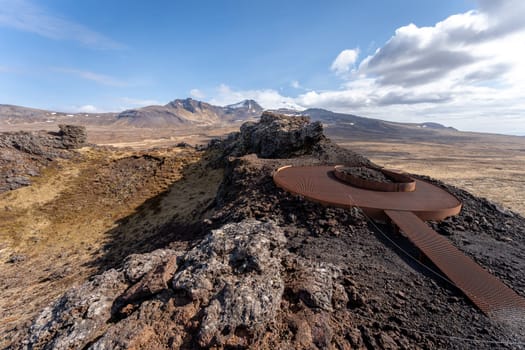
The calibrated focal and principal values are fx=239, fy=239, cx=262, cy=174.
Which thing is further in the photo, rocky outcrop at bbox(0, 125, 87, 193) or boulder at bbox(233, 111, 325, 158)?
rocky outcrop at bbox(0, 125, 87, 193)

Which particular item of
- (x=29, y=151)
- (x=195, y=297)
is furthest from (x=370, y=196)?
(x=29, y=151)

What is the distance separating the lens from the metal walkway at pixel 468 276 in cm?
550

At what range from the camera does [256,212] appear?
1033 cm

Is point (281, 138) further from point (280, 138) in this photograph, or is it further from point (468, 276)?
point (468, 276)

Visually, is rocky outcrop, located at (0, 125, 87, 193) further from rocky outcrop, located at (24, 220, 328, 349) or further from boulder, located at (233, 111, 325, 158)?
rocky outcrop, located at (24, 220, 328, 349)

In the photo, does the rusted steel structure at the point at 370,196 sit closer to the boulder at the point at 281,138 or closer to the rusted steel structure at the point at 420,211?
the rusted steel structure at the point at 420,211

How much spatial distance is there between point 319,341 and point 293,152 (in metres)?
18.3

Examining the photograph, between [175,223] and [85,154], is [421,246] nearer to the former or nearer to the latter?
[175,223]

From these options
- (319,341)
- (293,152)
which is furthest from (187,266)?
(293,152)

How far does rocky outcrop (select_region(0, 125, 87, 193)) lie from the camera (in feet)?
75.7

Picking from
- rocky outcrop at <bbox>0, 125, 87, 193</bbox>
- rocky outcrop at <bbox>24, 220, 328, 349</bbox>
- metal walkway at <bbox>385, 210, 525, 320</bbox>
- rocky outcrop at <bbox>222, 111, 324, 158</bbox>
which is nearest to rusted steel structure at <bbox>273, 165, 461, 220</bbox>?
metal walkway at <bbox>385, 210, 525, 320</bbox>

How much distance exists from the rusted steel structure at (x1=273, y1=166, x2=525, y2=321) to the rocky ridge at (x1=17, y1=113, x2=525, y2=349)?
0.46 meters

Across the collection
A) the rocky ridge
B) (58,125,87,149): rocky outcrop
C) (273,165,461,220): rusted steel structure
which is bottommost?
the rocky ridge

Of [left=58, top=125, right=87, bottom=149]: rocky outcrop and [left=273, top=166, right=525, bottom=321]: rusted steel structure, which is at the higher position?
[left=58, top=125, right=87, bottom=149]: rocky outcrop
